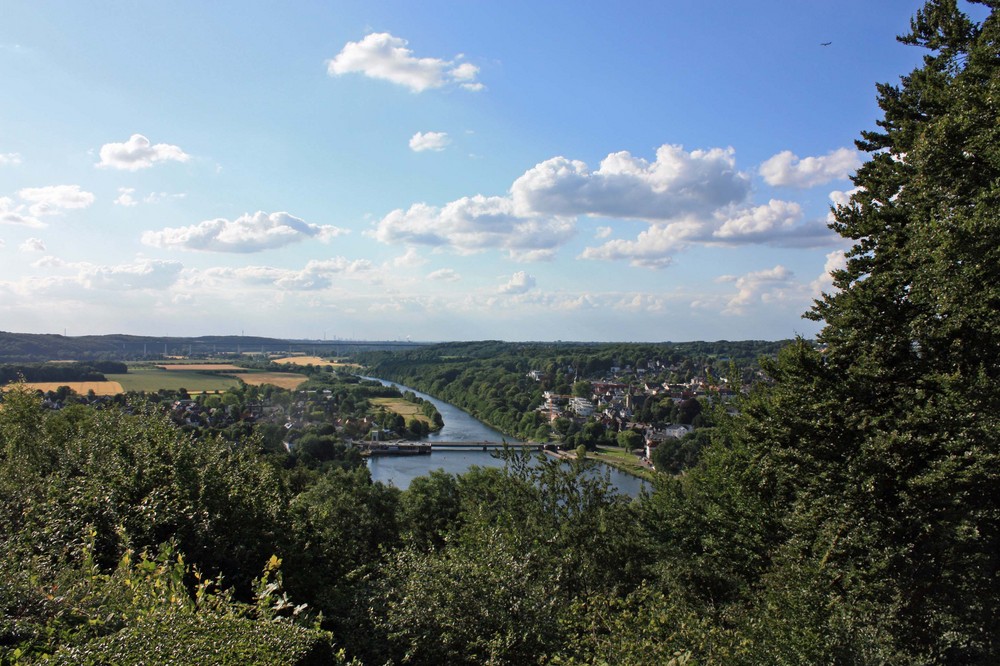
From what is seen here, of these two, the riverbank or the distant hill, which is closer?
the riverbank

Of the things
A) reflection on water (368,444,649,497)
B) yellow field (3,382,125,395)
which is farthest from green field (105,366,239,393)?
reflection on water (368,444,649,497)

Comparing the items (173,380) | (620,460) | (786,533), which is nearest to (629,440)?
(620,460)

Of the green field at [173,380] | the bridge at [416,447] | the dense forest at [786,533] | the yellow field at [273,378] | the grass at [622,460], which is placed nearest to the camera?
the dense forest at [786,533]

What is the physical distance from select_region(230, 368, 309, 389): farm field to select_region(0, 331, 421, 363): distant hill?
27.5m

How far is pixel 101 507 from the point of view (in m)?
6.56

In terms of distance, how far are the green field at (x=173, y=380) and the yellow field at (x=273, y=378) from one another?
7.51ft

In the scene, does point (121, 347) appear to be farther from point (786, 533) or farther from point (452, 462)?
point (786, 533)

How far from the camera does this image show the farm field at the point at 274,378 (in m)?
78.9

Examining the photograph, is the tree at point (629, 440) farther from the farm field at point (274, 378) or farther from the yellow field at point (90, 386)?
the yellow field at point (90, 386)

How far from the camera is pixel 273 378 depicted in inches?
3401

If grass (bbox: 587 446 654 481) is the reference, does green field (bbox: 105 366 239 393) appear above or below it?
above

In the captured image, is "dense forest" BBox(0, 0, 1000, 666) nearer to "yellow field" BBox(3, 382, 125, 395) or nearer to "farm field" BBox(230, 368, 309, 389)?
"yellow field" BBox(3, 382, 125, 395)

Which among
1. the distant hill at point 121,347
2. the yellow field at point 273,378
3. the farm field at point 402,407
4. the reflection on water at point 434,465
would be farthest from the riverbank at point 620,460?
the distant hill at point 121,347

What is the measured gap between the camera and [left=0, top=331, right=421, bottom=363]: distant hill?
86312 millimetres
